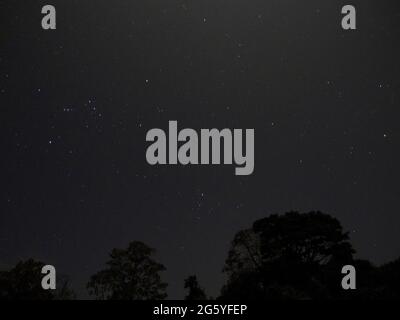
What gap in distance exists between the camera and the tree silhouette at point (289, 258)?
9.72 meters

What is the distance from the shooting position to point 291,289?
9.66 meters

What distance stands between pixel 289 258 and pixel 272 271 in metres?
0.48

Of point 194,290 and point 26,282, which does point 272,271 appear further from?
point 26,282

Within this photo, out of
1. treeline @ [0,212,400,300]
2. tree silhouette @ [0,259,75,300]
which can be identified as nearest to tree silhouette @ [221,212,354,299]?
treeline @ [0,212,400,300]

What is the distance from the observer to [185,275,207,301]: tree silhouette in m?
9.28

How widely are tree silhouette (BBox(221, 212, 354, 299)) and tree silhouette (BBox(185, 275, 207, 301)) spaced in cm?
54

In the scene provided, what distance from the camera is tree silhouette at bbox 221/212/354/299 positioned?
9.72 m

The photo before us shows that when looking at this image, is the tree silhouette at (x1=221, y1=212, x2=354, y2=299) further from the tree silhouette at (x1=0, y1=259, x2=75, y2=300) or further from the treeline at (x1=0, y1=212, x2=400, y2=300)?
the tree silhouette at (x1=0, y1=259, x2=75, y2=300)

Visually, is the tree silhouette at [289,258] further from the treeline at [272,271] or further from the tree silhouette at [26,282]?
the tree silhouette at [26,282]

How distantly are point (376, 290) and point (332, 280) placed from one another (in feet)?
2.46

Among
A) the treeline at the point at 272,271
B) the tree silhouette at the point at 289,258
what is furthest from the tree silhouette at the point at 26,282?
the tree silhouette at the point at 289,258

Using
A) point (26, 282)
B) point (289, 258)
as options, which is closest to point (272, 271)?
point (289, 258)

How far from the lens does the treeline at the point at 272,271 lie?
9.64 meters
